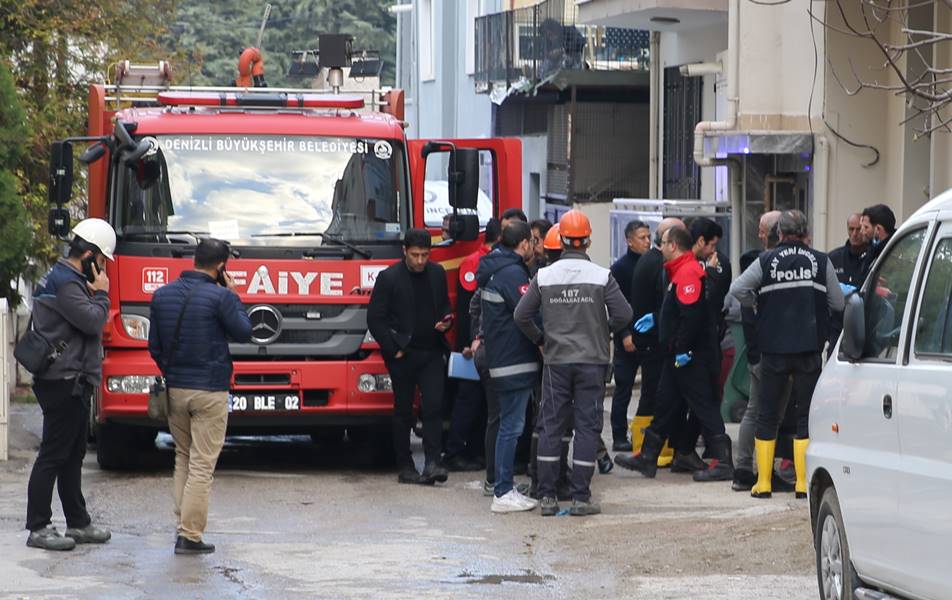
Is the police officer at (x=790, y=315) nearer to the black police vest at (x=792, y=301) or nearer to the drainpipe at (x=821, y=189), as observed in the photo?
the black police vest at (x=792, y=301)

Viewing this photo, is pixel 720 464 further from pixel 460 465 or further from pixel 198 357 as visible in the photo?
pixel 198 357

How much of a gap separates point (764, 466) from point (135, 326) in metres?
4.43

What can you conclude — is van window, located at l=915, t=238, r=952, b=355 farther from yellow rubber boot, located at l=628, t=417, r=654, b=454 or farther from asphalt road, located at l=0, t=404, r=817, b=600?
yellow rubber boot, located at l=628, t=417, r=654, b=454

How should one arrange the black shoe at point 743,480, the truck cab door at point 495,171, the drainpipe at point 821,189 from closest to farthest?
the black shoe at point 743,480 → the truck cab door at point 495,171 → the drainpipe at point 821,189

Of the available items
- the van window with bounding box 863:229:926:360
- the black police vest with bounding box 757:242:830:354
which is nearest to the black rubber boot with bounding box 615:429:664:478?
the black police vest with bounding box 757:242:830:354

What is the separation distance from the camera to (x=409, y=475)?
41.2 feet

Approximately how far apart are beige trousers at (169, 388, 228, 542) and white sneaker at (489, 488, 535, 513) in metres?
2.13

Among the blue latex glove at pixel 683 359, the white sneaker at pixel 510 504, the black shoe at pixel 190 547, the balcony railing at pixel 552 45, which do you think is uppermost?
the balcony railing at pixel 552 45

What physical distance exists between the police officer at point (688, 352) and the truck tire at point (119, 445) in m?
3.79

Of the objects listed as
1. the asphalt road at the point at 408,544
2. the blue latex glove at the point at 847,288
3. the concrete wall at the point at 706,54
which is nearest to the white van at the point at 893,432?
the asphalt road at the point at 408,544

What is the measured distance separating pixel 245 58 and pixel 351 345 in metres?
4.42

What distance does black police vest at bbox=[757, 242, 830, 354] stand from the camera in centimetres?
1096

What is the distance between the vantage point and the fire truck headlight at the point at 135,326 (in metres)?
12.4

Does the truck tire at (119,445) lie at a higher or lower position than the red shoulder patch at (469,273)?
lower
